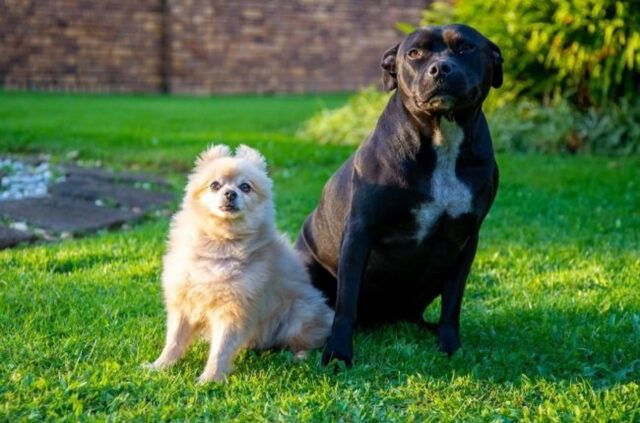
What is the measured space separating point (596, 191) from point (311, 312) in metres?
5.16

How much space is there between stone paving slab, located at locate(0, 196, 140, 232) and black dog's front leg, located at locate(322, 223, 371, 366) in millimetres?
3126

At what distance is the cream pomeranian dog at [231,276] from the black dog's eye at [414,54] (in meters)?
0.81

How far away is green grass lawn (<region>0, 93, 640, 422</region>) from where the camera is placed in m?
3.42

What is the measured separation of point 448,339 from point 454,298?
0.19 m

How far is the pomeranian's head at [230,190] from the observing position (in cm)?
389

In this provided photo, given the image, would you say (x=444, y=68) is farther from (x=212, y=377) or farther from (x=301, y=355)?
(x=212, y=377)

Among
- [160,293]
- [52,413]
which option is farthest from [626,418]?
[160,293]

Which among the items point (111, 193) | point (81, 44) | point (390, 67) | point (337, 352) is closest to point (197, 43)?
point (81, 44)

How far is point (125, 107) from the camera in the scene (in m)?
16.7

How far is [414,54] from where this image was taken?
4016 mm

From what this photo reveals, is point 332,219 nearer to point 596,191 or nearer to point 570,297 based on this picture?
point 570,297

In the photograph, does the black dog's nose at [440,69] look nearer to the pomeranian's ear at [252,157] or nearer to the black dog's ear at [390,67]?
the black dog's ear at [390,67]

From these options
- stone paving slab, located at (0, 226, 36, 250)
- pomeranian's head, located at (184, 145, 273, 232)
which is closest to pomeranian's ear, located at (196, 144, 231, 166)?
pomeranian's head, located at (184, 145, 273, 232)

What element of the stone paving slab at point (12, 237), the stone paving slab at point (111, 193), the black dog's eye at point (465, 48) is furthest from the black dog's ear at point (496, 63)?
the stone paving slab at point (111, 193)
